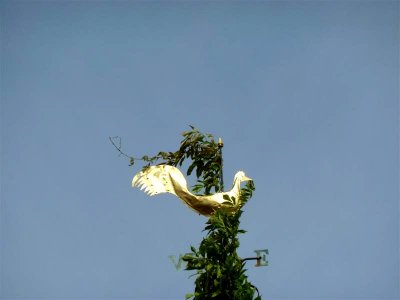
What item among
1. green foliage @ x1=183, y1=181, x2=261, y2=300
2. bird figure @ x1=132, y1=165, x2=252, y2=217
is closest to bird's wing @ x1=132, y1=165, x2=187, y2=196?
bird figure @ x1=132, y1=165, x2=252, y2=217

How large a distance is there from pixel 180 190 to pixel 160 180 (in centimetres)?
15

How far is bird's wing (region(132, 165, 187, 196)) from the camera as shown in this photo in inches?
155

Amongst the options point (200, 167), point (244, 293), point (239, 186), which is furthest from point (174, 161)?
point (244, 293)

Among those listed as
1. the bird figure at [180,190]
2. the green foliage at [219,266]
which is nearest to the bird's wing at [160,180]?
the bird figure at [180,190]

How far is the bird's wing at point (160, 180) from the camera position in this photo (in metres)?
3.94

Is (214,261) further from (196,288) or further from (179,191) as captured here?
(179,191)

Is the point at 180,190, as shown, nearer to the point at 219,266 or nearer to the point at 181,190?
the point at 181,190

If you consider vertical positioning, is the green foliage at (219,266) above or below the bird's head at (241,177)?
below

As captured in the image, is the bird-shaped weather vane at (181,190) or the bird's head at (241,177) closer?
the bird-shaped weather vane at (181,190)

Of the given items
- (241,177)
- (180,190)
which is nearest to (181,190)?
(180,190)

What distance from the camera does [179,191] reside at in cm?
398

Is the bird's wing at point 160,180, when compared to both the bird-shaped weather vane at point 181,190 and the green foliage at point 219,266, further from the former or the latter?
the green foliage at point 219,266

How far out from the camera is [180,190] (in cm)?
398

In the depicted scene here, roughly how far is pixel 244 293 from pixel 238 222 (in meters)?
0.48
